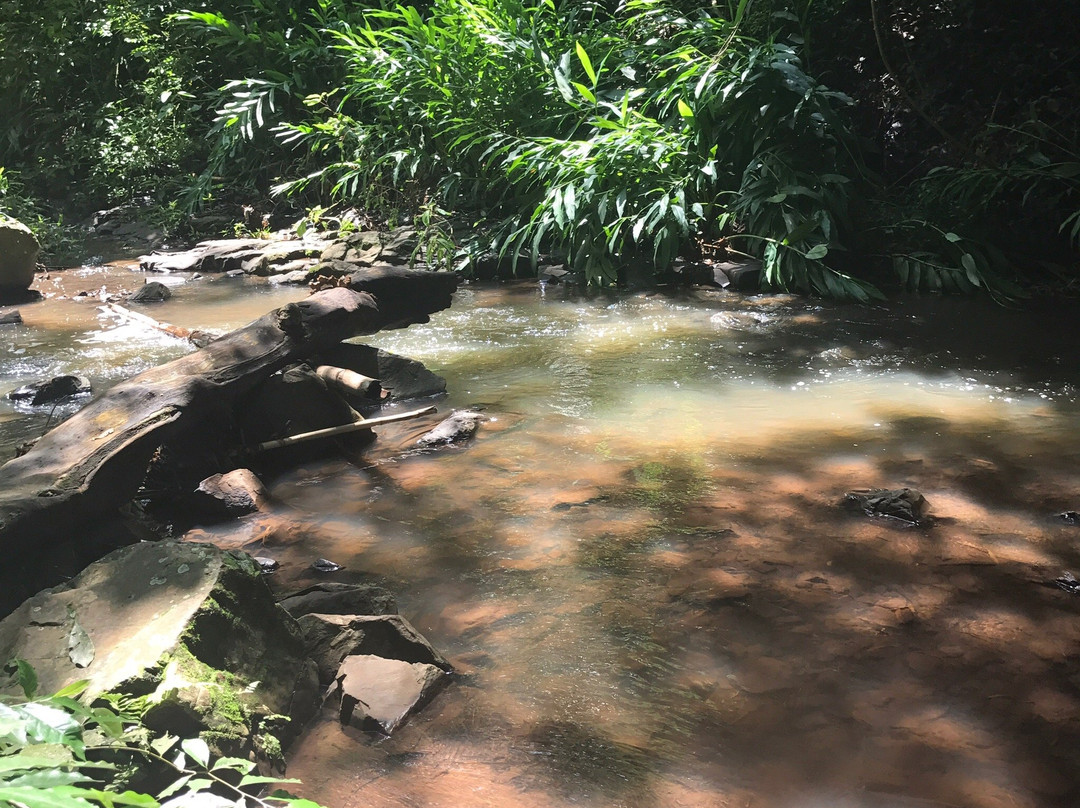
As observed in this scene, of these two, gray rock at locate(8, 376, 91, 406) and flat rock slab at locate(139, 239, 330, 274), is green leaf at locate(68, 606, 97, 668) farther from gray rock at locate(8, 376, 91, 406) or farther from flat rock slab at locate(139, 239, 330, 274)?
flat rock slab at locate(139, 239, 330, 274)

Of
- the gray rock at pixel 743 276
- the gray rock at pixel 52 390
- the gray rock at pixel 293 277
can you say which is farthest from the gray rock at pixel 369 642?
the gray rock at pixel 293 277

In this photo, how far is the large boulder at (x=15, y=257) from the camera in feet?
21.9

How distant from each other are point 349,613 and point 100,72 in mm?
12124

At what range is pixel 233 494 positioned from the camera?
2.99m

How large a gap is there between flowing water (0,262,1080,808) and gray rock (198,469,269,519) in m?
0.09

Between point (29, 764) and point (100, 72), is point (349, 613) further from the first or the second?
point (100, 72)

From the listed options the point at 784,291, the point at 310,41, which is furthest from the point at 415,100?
the point at 784,291

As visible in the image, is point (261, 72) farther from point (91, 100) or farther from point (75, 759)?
point (75, 759)

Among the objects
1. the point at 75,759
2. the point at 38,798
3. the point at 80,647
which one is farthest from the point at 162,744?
the point at 38,798

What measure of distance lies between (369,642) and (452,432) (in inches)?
62.1

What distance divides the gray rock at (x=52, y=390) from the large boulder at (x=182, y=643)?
2576 mm

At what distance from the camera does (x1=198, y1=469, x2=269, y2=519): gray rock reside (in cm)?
295

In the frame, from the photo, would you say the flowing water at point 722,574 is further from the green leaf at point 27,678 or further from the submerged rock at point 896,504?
the green leaf at point 27,678

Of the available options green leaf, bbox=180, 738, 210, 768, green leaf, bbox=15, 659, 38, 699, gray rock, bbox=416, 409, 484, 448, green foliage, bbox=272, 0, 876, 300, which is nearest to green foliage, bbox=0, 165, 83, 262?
green foliage, bbox=272, 0, 876, 300
